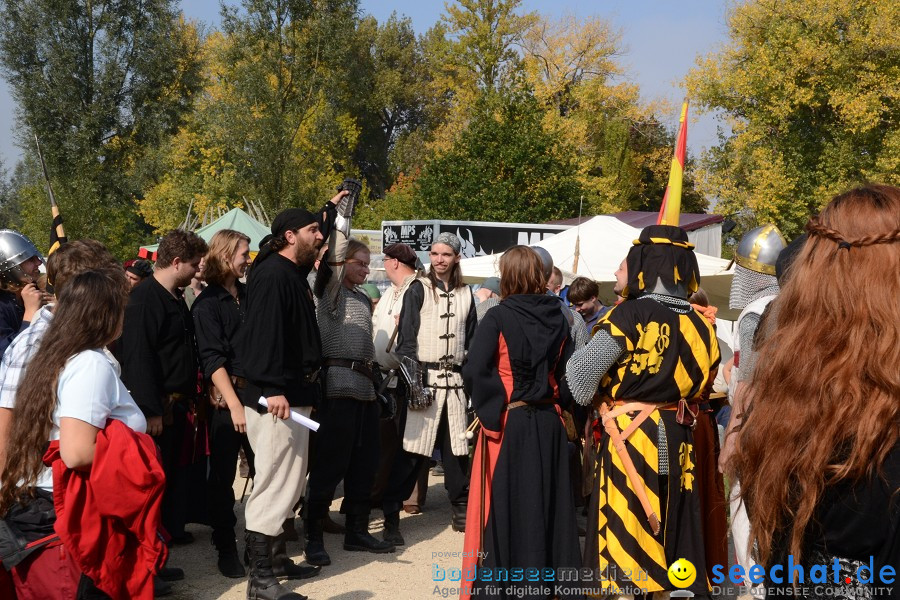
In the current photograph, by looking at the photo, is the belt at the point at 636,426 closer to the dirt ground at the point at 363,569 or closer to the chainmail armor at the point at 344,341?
the dirt ground at the point at 363,569

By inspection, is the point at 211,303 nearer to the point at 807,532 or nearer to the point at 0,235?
the point at 0,235

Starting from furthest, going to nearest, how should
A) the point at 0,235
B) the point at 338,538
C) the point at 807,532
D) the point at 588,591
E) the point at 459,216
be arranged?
the point at 459,216 → the point at 338,538 → the point at 0,235 → the point at 588,591 → the point at 807,532

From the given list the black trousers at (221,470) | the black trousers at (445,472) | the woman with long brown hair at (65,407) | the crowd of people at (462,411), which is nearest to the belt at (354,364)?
the crowd of people at (462,411)

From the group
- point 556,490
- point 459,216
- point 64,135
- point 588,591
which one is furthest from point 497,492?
point 64,135

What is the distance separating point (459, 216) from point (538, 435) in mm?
18735

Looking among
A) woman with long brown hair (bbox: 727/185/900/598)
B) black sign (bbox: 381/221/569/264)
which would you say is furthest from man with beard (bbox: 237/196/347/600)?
black sign (bbox: 381/221/569/264)

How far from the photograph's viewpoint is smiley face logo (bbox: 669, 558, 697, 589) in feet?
14.0

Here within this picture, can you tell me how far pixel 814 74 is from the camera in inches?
1036

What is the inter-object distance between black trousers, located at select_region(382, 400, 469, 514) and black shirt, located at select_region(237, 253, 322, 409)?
5.17 ft

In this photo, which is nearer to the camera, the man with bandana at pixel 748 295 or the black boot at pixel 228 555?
the man with bandana at pixel 748 295

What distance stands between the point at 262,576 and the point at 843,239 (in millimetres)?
3827

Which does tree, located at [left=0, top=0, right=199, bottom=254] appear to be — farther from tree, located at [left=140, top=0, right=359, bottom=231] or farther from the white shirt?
the white shirt

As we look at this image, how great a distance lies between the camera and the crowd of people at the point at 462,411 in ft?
6.03

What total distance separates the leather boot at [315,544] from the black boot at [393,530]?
0.59 meters
